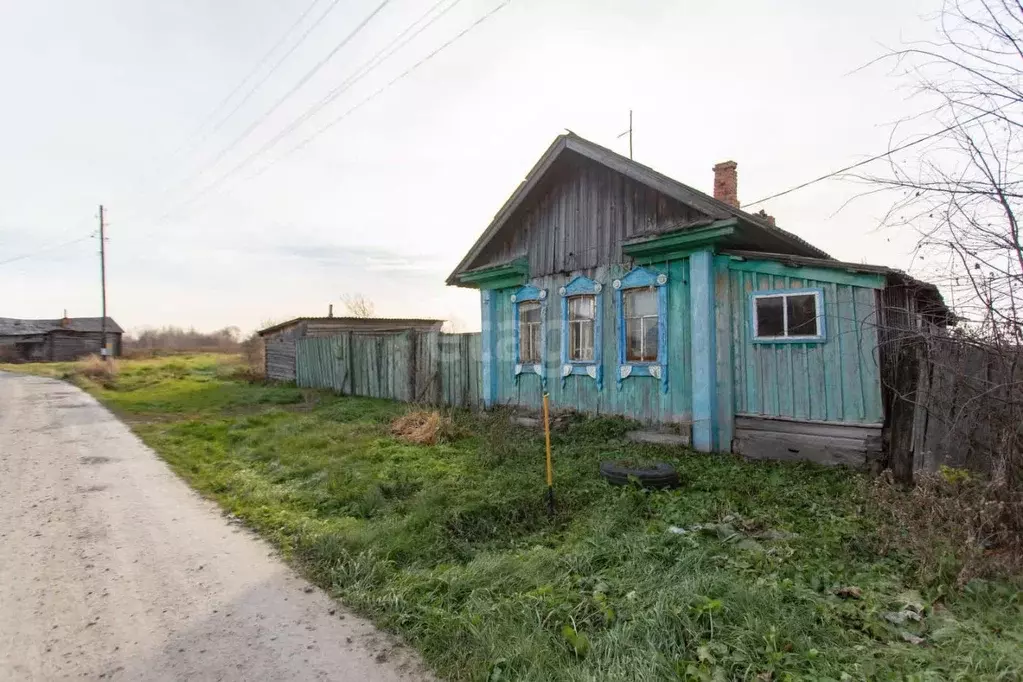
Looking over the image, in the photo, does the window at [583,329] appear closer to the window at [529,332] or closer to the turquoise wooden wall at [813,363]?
the window at [529,332]

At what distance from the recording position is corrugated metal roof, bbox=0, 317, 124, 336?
5012 centimetres

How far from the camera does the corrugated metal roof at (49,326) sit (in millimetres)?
50125

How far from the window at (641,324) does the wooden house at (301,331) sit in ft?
45.6

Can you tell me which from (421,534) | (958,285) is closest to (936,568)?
(958,285)

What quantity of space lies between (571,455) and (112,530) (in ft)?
18.8

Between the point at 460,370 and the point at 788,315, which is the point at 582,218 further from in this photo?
the point at 460,370

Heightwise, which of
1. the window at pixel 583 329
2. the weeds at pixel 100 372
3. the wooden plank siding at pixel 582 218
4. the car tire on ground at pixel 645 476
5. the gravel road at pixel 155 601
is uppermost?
the wooden plank siding at pixel 582 218

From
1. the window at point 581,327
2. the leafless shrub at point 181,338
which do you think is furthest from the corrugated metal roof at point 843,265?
the leafless shrub at point 181,338

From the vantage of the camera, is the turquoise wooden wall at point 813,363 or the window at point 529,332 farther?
the window at point 529,332

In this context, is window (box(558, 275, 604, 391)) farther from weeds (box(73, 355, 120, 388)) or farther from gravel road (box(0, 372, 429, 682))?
weeds (box(73, 355, 120, 388))

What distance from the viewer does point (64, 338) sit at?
49.5 m

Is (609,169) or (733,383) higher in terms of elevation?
(609,169)

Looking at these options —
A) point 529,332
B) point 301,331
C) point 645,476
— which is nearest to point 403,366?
point 529,332

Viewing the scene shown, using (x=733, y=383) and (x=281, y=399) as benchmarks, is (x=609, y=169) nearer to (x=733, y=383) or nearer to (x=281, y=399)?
(x=733, y=383)
